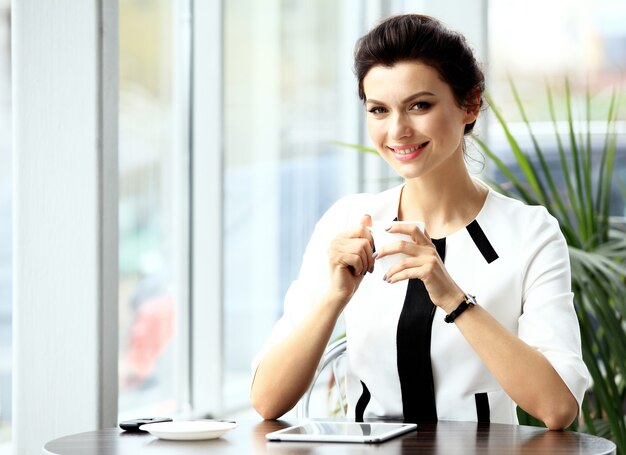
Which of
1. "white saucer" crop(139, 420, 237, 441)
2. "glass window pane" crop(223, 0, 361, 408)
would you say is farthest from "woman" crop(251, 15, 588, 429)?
"glass window pane" crop(223, 0, 361, 408)

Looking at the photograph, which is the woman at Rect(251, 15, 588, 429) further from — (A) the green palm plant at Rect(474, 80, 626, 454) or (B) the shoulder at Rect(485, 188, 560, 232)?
(A) the green palm plant at Rect(474, 80, 626, 454)

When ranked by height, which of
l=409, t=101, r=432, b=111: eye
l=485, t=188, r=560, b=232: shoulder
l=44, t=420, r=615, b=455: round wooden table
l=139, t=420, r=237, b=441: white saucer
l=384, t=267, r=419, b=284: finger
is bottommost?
l=44, t=420, r=615, b=455: round wooden table

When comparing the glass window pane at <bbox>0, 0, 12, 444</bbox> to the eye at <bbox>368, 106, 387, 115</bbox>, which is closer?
the eye at <bbox>368, 106, 387, 115</bbox>

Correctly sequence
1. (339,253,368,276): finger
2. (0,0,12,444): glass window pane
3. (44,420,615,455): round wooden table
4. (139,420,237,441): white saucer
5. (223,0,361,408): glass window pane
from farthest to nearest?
(223,0,361,408): glass window pane → (0,0,12,444): glass window pane → (339,253,368,276): finger → (139,420,237,441): white saucer → (44,420,615,455): round wooden table

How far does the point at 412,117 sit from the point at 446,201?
22 cm

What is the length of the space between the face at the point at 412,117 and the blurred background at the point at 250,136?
0.96m

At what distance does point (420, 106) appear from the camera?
2.09 metres

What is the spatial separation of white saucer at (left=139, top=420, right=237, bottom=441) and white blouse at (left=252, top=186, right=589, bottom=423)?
13.6 inches

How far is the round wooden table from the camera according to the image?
1.63 m

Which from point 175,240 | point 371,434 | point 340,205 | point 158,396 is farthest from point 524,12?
point 371,434

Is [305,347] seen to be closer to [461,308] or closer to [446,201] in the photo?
[461,308]

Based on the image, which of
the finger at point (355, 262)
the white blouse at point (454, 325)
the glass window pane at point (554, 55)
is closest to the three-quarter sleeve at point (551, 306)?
the white blouse at point (454, 325)

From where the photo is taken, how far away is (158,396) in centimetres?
349

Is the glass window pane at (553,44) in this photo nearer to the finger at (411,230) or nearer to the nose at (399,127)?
the nose at (399,127)
